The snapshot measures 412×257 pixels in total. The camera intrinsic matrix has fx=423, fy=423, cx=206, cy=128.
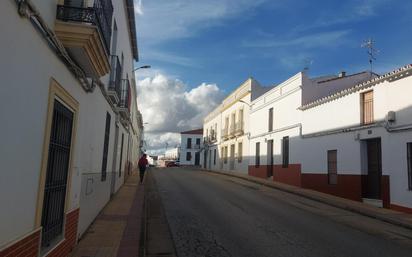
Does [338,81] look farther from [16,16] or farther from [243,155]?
[16,16]

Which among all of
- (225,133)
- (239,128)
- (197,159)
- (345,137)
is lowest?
(345,137)

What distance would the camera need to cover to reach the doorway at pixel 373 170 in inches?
645

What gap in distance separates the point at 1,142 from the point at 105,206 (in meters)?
9.52

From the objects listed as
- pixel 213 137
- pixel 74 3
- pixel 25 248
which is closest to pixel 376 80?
pixel 74 3

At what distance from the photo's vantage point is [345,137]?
18312 mm

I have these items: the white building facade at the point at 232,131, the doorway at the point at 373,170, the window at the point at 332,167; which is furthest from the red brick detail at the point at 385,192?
the white building facade at the point at 232,131

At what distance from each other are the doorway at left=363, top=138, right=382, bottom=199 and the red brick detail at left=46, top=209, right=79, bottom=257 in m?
12.5

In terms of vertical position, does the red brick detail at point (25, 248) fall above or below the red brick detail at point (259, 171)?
below

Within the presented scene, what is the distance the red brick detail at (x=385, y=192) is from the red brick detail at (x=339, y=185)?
163cm

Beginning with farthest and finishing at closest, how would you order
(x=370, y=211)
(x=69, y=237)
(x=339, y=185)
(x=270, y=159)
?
(x=270, y=159)
(x=339, y=185)
(x=370, y=211)
(x=69, y=237)

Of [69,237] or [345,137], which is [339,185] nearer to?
[345,137]

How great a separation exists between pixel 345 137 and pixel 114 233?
12370mm

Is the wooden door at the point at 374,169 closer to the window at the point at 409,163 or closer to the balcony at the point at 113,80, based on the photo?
the window at the point at 409,163

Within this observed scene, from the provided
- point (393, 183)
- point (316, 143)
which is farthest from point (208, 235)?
point (316, 143)
